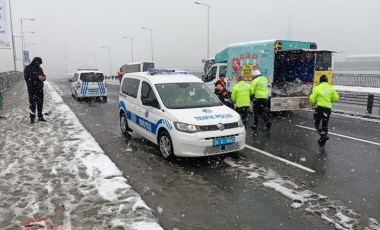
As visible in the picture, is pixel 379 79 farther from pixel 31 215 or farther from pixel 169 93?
pixel 31 215

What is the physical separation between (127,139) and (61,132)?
7.26ft

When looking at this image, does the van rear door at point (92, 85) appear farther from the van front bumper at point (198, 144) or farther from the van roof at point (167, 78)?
the van front bumper at point (198, 144)

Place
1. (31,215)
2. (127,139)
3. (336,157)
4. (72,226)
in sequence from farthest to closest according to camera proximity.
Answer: (127,139), (336,157), (31,215), (72,226)

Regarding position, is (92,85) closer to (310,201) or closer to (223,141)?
(223,141)

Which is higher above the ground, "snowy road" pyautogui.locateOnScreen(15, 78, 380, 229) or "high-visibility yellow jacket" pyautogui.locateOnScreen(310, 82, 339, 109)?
"high-visibility yellow jacket" pyautogui.locateOnScreen(310, 82, 339, 109)

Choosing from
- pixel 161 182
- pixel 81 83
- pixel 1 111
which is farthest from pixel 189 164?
pixel 81 83

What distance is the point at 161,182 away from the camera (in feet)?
20.1

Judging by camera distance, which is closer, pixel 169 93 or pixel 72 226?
pixel 72 226

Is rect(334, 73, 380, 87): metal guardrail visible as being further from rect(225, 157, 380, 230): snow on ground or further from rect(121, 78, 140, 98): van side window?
rect(225, 157, 380, 230): snow on ground

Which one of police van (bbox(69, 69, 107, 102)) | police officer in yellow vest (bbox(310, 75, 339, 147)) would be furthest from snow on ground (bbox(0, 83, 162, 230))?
police van (bbox(69, 69, 107, 102))

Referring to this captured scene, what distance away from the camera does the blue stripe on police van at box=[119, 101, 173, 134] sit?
729 centimetres

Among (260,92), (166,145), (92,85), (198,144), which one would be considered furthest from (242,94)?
(92,85)

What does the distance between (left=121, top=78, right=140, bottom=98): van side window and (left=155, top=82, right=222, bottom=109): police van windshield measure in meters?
1.06

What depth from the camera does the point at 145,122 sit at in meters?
8.30
